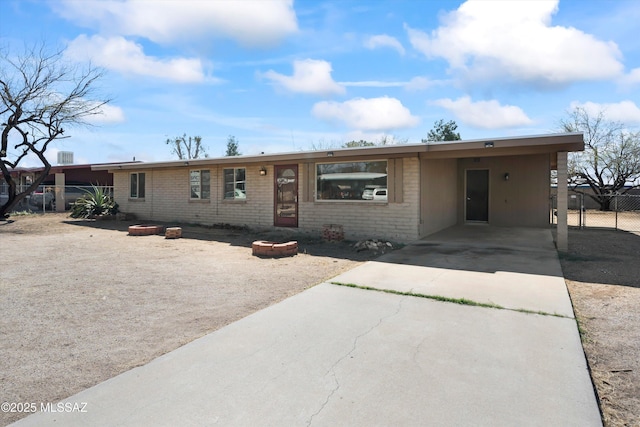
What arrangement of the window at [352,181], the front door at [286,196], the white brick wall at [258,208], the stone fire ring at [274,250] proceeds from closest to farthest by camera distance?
the stone fire ring at [274,250]
the white brick wall at [258,208]
the window at [352,181]
the front door at [286,196]

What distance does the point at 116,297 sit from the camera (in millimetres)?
5227

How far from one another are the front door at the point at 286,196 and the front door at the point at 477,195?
22.6ft

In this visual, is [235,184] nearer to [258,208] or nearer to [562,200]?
[258,208]

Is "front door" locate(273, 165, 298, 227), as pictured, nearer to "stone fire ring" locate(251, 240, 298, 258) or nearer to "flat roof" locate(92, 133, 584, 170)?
"flat roof" locate(92, 133, 584, 170)

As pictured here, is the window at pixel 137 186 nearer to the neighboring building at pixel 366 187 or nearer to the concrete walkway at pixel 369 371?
the neighboring building at pixel 366 187

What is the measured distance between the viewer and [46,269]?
6.91m

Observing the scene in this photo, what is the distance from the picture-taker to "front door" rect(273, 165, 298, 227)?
11742 mm

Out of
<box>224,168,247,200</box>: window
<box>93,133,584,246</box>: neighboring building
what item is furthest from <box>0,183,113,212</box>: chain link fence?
<box>224,168,247,200</box>: window

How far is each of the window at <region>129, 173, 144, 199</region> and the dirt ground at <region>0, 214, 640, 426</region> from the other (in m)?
6.39

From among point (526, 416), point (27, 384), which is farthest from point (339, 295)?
point (27, 384)

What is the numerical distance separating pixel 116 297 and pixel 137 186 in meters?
12.7

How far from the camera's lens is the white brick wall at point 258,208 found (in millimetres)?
9891

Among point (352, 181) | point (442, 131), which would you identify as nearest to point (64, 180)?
point (352, 181)

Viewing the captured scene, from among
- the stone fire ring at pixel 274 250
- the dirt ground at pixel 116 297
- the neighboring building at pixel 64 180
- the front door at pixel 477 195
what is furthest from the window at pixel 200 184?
→ the front door at pixel 477 195
